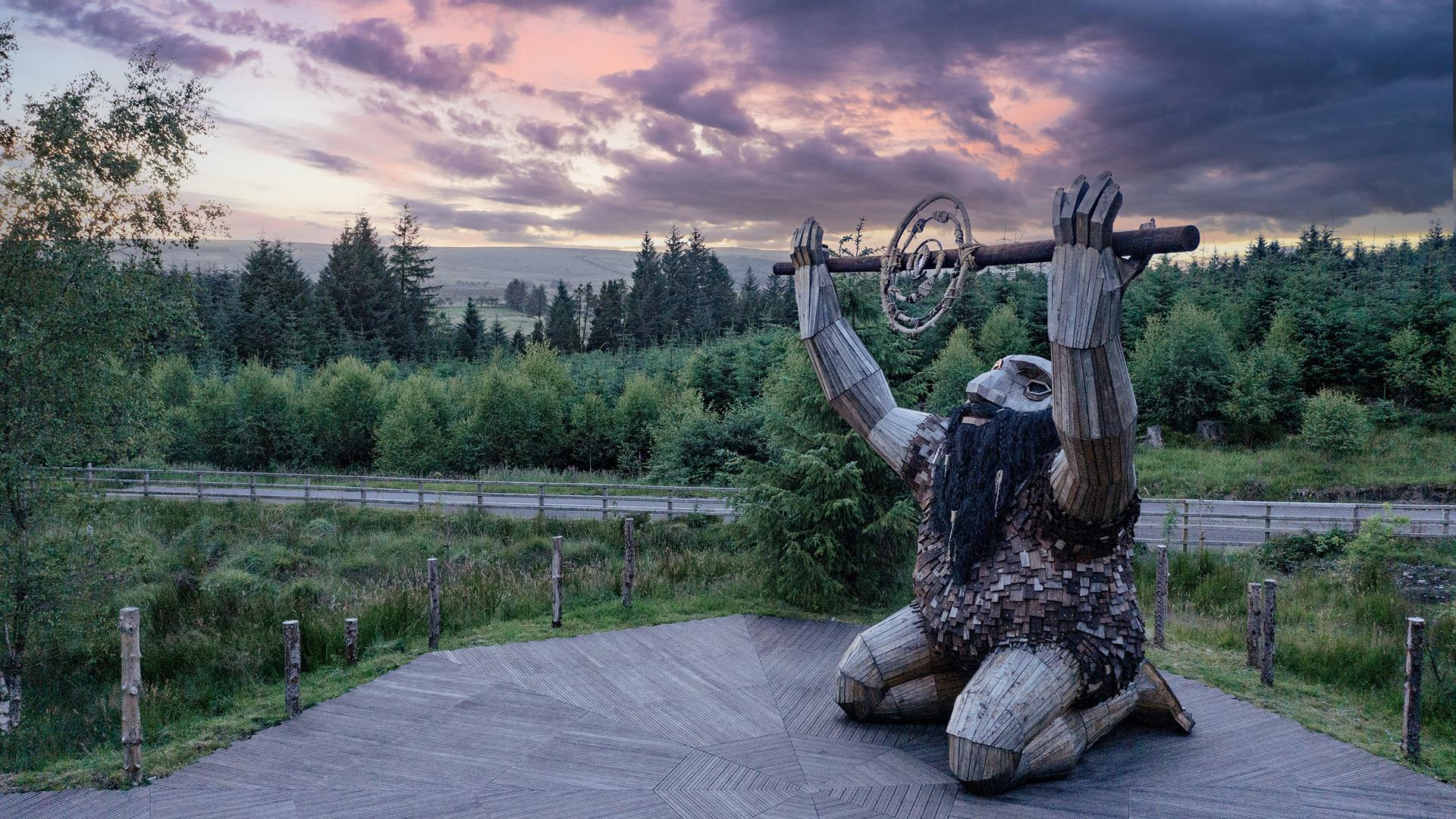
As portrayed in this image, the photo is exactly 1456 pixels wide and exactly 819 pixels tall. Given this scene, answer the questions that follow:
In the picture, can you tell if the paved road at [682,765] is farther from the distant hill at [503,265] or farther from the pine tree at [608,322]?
the distant hill at [503,265]

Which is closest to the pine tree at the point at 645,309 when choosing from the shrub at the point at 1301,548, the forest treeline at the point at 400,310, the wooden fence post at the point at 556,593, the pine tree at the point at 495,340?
the forest treeline at the point at 400,310

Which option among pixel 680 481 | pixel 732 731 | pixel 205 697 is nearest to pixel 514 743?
pixel 732 731

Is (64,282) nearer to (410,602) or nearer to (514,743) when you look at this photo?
(410,602)

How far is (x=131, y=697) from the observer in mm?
5168

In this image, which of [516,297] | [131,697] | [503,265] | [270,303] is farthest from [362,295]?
[503,265]

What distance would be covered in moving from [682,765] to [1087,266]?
3627mm

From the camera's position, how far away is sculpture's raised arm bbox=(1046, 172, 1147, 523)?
3695mm

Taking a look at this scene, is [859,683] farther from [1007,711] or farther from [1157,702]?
[1157,702]

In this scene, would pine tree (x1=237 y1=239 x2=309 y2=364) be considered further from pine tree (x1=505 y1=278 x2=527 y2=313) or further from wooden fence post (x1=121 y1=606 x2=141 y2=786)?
pine tree (x1=505 y1=278 x2=527 y2=313)

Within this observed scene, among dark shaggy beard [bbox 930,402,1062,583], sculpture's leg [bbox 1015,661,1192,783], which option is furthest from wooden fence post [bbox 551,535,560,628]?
sculpture's leg [bbox 1015,661,1192,783]

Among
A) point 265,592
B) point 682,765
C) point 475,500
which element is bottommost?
point 265,592

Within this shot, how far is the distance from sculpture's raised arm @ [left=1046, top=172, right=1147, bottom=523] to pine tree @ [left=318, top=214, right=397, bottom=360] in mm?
41310

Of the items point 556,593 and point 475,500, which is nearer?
point 556,593

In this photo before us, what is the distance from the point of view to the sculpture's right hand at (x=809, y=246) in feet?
18.8
